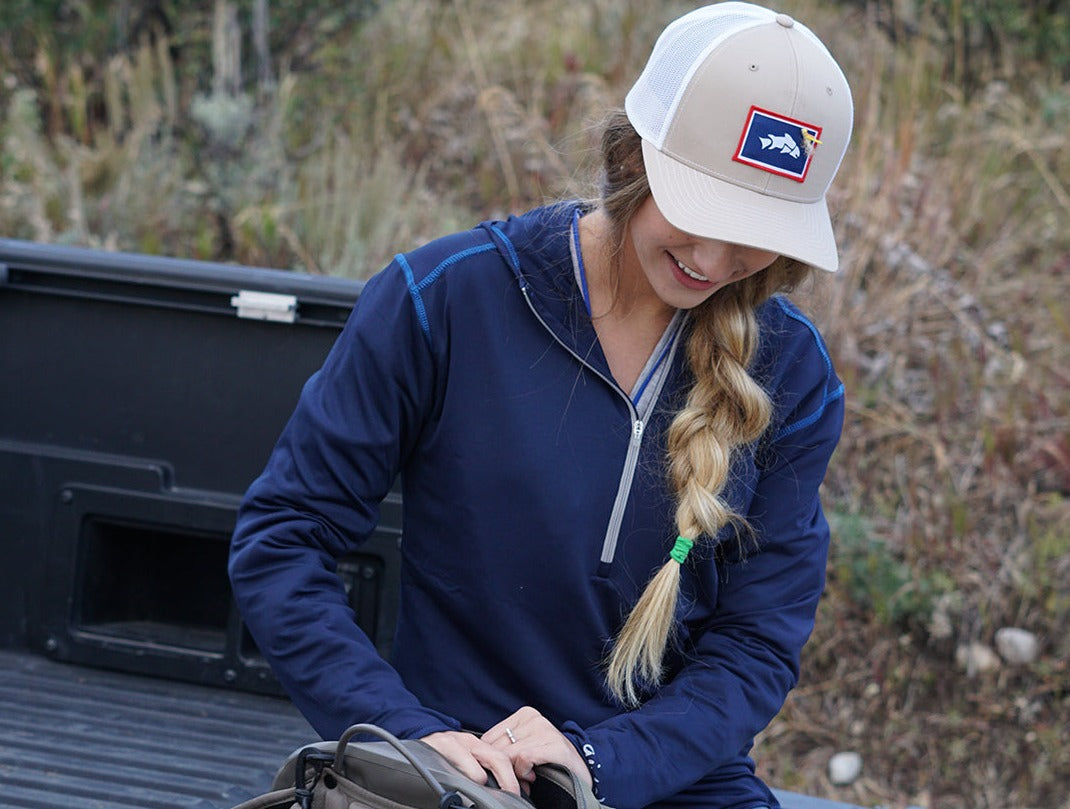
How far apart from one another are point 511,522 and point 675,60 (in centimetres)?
65

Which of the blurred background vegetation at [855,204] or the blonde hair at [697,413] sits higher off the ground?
the blonde hair at [697,413]

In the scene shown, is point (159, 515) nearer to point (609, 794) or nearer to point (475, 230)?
point (475, 230)

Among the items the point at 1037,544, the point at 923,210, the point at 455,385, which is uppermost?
the point at 455,385

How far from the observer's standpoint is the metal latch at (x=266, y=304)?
2805mm

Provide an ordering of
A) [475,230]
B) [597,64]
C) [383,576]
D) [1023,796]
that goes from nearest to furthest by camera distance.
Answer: [475,230] < [383,576] < [1023,796] < [597,64]

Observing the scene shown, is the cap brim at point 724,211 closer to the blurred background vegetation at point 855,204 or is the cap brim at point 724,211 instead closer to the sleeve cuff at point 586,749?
the blurred background vegetation at point 855,204

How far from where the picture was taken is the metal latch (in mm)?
2805

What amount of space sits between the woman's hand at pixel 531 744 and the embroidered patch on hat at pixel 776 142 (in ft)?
2.53

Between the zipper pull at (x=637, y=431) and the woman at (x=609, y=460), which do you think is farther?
the zipper pull at (x=637, y=431)

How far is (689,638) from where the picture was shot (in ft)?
6.81

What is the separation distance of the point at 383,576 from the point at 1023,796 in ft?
6.65

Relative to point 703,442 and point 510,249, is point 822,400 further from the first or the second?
point 510,249

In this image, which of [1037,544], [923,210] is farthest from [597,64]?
[1037,544]

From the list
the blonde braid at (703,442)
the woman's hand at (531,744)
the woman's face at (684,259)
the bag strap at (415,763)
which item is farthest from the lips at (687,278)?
the bag strap at (415,763)
